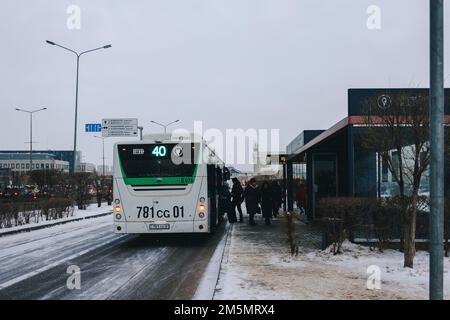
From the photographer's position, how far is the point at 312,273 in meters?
8.30

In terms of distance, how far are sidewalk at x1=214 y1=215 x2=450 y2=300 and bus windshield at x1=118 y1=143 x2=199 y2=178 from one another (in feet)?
8.25

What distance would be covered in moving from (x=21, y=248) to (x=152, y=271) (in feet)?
18.2

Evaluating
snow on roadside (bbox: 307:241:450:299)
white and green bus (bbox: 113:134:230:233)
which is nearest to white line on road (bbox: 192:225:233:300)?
white and green bus (bbox: 113:134:230:233)

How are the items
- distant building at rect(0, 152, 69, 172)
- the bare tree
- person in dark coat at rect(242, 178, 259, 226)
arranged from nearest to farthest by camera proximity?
the bare tree → person in dark coat at rect(242, 178, 259, 226) → distant building at rect(0, 152, 69, 172)

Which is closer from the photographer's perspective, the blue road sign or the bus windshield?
the bus windshield

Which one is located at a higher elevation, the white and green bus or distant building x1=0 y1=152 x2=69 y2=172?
distant building x1=0 y1=152 x2=69 y2=172

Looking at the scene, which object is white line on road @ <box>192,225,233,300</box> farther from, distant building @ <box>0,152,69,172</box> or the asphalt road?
distant building @ <box>0,152,69,172</box>

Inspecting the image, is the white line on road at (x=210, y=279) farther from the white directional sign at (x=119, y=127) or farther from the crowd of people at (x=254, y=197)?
the white directional sign at (x=119, y=127)

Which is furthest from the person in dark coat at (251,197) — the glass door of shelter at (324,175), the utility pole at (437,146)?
the utility pole at (437,146)

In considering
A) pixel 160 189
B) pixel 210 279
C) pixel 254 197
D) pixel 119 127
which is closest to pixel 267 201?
pixel 254 197

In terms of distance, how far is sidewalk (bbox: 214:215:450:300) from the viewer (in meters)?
6.80

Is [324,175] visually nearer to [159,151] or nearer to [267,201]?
[267,201]
